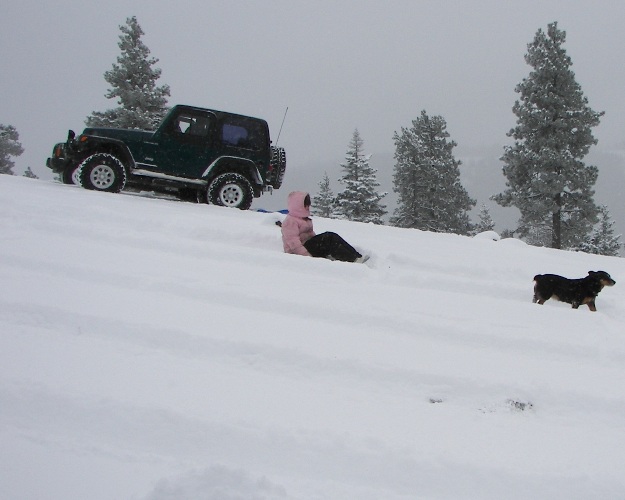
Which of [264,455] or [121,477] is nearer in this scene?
[121,477]

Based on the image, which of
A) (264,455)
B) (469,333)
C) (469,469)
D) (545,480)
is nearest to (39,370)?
(264,455)

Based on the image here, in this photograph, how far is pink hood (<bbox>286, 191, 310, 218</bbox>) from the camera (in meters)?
7.02

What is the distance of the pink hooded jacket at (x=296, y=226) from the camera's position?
683cm

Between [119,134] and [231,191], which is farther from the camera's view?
[231,191]

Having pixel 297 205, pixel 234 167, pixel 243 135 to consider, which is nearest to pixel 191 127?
pixel 243 135

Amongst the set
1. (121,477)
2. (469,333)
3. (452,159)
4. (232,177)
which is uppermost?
(452,159)

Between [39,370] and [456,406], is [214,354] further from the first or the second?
[456,406]

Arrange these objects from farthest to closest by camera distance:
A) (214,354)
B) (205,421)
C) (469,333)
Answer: (469,333) < (214,354) < (205,421)

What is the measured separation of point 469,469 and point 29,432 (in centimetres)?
262

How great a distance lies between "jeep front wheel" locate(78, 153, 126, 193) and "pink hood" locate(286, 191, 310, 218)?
4840 millimetres

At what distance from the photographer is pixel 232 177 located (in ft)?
34.3

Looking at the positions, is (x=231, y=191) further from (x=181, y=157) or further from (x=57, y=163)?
(x=57, y=163)

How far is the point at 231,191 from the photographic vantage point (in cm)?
1057

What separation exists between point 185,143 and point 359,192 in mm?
19996
